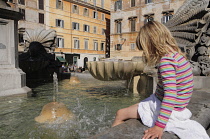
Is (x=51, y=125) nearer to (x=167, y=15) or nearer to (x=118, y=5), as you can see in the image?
(x=167, y=15)

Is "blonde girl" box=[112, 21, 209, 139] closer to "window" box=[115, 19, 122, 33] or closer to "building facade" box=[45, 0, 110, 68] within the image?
"window" box=[115, 19, 122, 33]

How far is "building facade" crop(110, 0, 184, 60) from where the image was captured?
24.6 metres

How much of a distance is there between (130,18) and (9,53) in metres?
24.9

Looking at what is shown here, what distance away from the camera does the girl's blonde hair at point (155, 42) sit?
1584 millimetres

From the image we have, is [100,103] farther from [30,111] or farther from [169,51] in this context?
[169,51]

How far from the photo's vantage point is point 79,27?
3203 cm

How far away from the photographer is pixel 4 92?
4051 mm

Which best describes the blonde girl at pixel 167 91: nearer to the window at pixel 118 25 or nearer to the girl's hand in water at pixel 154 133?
the girl's hand in water at pixel 154 133

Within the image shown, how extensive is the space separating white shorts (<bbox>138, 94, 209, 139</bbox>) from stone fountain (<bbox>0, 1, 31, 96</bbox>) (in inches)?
135

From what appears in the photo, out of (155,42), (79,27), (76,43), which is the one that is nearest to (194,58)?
(155,42)

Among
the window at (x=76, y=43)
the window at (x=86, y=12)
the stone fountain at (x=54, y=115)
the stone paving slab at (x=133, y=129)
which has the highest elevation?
the window at (x=86, y=12)

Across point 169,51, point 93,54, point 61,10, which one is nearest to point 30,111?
point 169,51

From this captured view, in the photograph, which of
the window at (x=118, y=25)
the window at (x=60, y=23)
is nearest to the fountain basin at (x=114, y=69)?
the window at (x=118, y=25)

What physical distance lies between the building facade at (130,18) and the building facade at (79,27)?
560 cm
